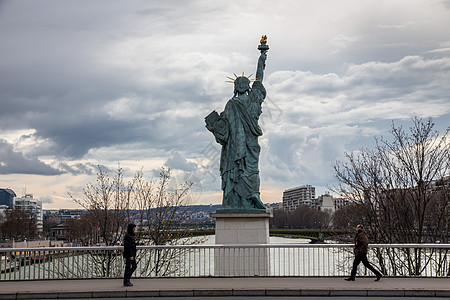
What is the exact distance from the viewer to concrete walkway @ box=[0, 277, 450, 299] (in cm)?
1127

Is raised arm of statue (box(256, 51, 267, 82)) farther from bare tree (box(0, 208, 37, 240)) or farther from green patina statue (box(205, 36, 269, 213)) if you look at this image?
bare tree (box(0, 208, 37, 240))

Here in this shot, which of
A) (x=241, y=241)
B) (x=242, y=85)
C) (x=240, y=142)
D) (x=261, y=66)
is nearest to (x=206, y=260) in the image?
(x=241, y=241)

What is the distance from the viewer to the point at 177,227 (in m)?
24.3

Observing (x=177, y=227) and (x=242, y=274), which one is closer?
(x=242, y=274)

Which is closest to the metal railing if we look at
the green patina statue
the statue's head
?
the green patina statue

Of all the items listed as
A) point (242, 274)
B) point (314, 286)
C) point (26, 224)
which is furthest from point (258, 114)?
point (26, 224)

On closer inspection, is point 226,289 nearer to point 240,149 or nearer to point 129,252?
point 129,252

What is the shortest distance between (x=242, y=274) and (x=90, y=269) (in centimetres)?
413

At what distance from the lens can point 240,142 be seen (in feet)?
55.0

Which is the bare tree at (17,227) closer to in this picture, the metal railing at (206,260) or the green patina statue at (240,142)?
the green patina statue at (240,142)

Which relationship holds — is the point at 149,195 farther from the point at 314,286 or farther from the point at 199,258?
the point at 314,286

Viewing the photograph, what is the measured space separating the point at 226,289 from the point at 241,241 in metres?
4.45

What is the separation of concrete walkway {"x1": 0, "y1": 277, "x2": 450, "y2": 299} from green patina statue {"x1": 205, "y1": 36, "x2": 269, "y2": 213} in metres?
4.17

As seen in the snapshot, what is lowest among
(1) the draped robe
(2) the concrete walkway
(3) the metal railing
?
(2) the concrete walkway
